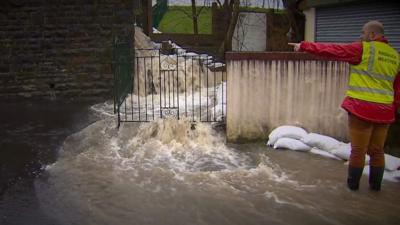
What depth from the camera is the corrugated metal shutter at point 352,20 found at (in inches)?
347

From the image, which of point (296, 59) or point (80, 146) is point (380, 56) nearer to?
point (296, 59)

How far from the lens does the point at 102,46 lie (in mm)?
12750

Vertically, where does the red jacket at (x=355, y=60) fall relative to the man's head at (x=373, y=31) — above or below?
below

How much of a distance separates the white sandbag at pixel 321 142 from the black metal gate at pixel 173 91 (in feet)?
6.22

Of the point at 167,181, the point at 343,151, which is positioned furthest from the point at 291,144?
the point at 167,181

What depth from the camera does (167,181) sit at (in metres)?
6.46

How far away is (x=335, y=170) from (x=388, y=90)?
1612 mm

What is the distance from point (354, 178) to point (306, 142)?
6.38ft

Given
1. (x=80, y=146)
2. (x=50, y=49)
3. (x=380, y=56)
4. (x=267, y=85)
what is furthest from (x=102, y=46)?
(x=380, y=56)

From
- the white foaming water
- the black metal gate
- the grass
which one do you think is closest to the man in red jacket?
the black metal gate

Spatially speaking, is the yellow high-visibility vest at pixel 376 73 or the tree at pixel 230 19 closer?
the yellow high-visibility vest at pixel 376 73

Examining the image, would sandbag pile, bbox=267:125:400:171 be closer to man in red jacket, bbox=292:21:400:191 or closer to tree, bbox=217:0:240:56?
man in red jacket, bbox=292:21:400:191

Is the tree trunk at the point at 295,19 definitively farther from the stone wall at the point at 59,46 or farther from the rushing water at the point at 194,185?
the rushing water at the point at 194,185

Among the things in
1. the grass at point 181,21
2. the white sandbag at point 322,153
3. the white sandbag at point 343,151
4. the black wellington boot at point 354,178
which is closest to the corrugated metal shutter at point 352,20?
the white sandbag at point 343,151
